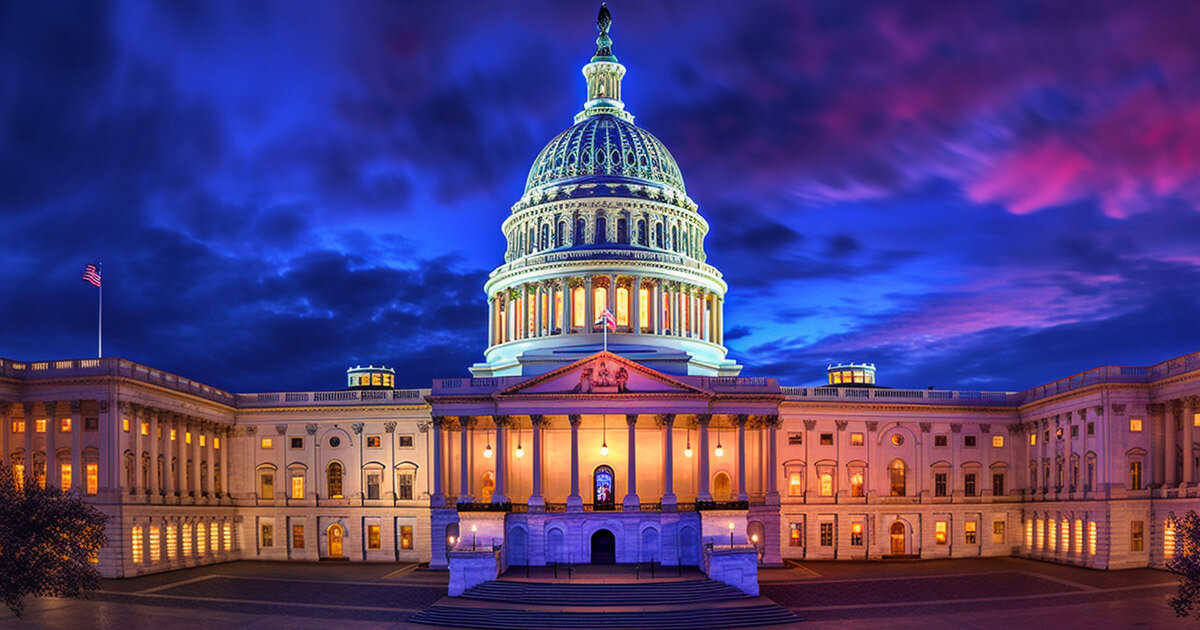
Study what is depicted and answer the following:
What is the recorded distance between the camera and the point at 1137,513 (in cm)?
6788

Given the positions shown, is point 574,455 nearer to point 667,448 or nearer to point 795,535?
point 667,448

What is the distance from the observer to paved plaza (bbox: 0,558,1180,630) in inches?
1935

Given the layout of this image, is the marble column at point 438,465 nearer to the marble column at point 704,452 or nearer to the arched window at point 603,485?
the arched window at point 603,485

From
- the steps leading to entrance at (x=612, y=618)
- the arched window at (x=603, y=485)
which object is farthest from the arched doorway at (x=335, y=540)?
the steps leading to entrance at (x=612, y=618)

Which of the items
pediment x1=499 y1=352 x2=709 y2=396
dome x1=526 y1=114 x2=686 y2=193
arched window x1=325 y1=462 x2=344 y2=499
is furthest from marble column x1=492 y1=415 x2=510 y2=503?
dome x1=526 y1=114 x2=686 y2=193

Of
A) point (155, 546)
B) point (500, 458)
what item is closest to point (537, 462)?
point (500, 458)

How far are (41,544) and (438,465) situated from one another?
3358cm

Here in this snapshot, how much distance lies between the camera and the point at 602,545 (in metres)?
68.7

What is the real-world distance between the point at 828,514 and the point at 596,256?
2825 cm

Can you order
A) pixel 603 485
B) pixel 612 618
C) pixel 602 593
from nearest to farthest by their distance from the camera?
pixel 612 618, pixel 602 593, pixel 603 485


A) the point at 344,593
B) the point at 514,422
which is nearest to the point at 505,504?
the point at 514,422

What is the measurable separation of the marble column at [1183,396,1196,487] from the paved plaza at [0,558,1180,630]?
6.42 m

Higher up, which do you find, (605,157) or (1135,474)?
(605,157)

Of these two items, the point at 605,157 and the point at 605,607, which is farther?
the point at 605,157
